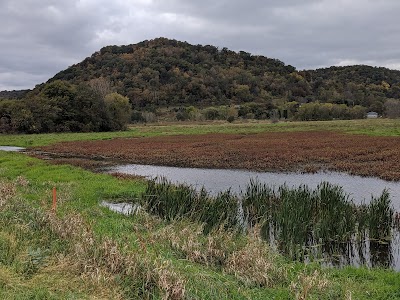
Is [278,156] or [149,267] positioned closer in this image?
[149,267]

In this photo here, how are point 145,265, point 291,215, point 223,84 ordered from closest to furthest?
point 145,265
point 291,215
point 223,84

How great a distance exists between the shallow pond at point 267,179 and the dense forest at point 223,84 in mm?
77813

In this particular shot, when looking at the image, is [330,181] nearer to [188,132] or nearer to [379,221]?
[379,221]

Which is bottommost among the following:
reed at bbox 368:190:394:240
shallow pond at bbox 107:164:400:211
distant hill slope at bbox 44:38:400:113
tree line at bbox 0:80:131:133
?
shallow pond at bbox 107:164:400:211

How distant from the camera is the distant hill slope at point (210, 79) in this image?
13212cm

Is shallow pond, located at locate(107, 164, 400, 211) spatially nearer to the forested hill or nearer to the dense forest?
the dense forest

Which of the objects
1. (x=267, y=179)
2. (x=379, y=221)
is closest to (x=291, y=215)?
(x=379, y=221)

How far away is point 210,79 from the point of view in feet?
479

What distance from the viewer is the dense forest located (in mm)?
111312

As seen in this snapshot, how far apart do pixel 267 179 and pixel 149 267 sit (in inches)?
582

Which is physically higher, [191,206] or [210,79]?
[210,79]

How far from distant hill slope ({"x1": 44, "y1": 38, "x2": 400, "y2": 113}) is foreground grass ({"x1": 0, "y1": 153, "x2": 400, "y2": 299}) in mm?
114885

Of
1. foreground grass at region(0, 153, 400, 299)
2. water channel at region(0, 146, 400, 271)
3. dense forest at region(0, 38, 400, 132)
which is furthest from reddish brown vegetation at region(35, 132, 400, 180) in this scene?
dense forest at region(0, 38, 400, 132)

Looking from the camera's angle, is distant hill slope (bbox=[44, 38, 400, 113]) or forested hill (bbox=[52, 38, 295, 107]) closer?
distant hill slope (bbox=[44, 38, 400, 113])
